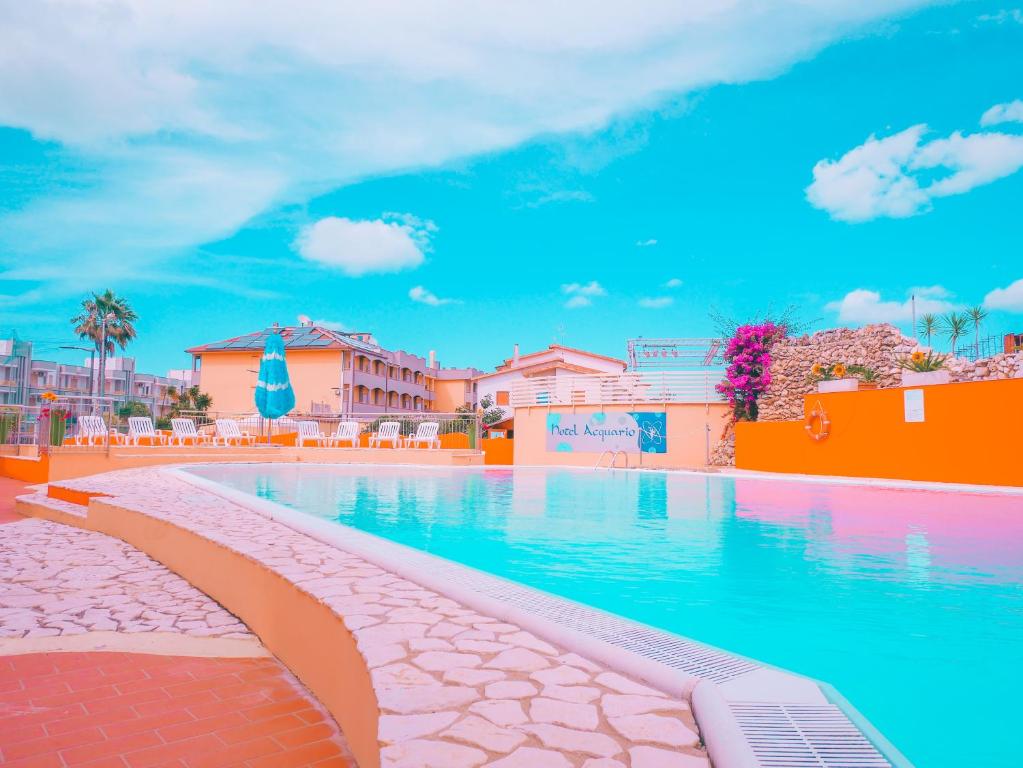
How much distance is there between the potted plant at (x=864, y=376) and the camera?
1584cm

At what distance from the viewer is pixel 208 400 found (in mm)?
42219

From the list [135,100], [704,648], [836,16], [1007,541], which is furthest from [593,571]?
[135,100]

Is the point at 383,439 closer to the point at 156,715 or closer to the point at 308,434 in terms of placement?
the point at 308,434

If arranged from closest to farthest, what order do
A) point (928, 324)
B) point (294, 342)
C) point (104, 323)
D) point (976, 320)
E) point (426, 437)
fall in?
1. point (426, 437)
2. point (976, 320)
3. point (928, 324)
4. point (294, 342)
5. point (104, 323)

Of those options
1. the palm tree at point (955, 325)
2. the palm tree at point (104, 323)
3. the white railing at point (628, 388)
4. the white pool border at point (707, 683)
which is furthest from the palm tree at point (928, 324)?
the palm tree at point (104, 323)

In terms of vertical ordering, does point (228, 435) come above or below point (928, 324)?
below

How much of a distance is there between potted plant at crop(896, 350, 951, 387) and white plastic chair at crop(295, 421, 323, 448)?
55.6 feet

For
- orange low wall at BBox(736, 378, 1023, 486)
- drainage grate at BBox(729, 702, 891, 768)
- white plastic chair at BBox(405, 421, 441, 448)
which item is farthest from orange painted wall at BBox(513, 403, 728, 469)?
drainage grate at BBox(729, 702, 891, 768)

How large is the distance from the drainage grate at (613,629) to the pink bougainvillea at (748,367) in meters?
18.3

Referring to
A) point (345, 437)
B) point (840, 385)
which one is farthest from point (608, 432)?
point (345, 437)

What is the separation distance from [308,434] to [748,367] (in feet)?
50.3

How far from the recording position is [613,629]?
9.71 ft

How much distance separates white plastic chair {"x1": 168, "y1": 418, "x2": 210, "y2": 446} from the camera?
18703 mm

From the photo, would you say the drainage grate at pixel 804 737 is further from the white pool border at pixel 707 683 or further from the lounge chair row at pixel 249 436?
the lounge chair row at pixel 249 436
